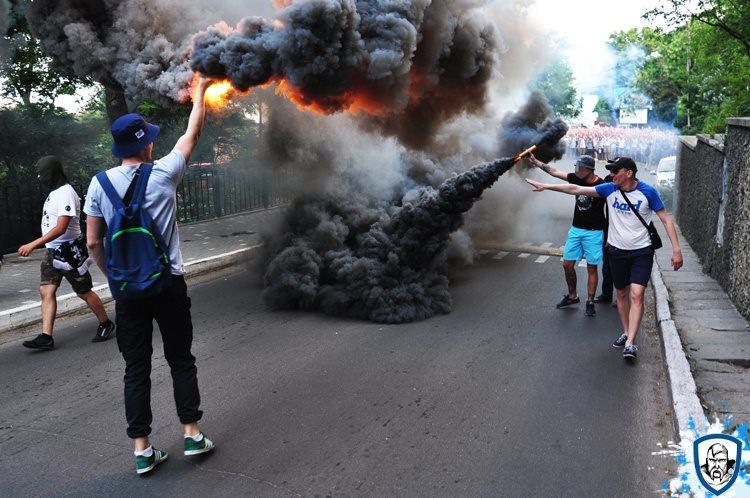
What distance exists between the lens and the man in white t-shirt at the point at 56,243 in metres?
5.79

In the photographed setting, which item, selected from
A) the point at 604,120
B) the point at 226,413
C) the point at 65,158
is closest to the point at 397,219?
the point at 226,413

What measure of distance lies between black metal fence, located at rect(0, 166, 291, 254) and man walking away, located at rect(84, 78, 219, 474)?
6.25 metres

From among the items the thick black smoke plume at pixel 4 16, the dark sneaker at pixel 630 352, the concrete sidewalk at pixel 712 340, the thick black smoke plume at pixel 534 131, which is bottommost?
the concrete sidewalk at pixel 712 340

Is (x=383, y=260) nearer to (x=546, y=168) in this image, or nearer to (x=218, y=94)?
(x=546, y=168)

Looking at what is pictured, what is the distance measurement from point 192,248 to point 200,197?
3834mm

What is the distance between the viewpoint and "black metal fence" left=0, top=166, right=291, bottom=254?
35.6 feet

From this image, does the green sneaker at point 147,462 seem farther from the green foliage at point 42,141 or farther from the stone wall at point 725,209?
the green foliage at point 42,141

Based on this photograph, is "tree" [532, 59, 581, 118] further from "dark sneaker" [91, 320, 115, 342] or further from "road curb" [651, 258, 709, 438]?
"dark sneaker" [91, 320, 115, 342]

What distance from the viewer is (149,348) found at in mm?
3695

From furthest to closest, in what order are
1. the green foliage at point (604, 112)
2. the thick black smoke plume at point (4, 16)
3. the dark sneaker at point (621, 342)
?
the green foliage at point (604, 112) → the thick black smoke plume at point (4, 16) → the dark sneaker at point (621, 342)

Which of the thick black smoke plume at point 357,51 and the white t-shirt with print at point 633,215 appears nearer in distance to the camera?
the white t-shirt with print at point 633,215

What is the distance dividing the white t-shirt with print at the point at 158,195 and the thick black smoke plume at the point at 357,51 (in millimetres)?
3037

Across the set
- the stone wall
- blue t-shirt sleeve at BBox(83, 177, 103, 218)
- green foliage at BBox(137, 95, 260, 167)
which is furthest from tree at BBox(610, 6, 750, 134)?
blue t-shirt sleeve at BBox(83, 177, 103, 218)

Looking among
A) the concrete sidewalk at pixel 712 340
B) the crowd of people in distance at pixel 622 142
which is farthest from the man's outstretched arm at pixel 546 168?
the crowd of people in distance at pixel 622 142
